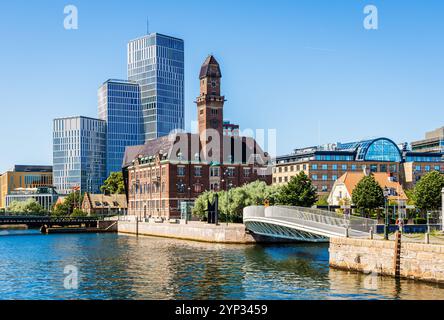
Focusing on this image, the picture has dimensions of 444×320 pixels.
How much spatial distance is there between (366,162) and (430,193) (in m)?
68.3

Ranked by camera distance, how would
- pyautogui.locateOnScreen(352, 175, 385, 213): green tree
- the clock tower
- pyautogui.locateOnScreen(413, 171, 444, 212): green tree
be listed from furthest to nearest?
the clock tower
pyautogui.locateOnScreen(352, 175, 385, 213): green tree
pyautogui.locateOnScreen(413, 171, 444, 212): green tree

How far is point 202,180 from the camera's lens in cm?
13675

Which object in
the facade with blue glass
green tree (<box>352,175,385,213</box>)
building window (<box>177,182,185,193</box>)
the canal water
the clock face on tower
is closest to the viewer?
the canal water

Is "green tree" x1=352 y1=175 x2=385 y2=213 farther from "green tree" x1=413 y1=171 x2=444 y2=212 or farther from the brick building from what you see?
the brick building

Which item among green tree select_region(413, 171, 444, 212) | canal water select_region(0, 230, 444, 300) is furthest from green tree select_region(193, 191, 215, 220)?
green tree select_region(413, 171, 444, 212)

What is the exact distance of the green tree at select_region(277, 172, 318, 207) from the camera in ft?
336

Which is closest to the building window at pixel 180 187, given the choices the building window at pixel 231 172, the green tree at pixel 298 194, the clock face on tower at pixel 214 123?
the building window at pixel 231 172

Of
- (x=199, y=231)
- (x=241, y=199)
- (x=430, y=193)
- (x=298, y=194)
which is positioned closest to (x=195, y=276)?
(x=199, y=231)

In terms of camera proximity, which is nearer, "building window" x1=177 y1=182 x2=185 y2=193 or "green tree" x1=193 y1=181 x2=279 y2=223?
"green tree" x1=193 y1=181 x2=279 y2=223

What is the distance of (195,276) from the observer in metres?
53.5

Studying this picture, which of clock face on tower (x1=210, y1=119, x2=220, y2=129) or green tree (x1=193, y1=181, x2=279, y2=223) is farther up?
clock face on tower (x1=210, y1=119, x2=220, y2=129)

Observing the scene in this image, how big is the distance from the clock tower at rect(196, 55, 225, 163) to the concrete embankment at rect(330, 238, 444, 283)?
8319cm
